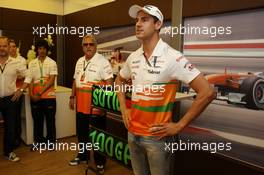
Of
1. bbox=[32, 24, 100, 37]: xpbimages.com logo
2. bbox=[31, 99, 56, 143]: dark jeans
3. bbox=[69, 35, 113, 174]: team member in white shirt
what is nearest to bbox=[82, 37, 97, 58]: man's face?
bbox=[69, 35, 113, 174]: team member in white shirt

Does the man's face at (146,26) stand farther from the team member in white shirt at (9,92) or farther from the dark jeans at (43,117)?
the dark jeans at (43,117)

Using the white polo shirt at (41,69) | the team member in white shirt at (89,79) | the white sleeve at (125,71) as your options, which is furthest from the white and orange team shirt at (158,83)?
the white polo shirt at (41,69)

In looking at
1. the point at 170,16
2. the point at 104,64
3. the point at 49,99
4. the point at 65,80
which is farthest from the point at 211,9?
the point at 65,80

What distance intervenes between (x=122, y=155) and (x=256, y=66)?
4.09 ft

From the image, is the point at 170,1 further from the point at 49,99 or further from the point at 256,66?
the point at 49,99

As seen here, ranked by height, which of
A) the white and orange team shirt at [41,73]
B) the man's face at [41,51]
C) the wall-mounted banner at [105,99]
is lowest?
the wall-mounted banner at [105,99]

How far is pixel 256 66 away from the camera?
6.56 ft

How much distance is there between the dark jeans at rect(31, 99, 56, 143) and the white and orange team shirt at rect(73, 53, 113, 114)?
0.82 meters

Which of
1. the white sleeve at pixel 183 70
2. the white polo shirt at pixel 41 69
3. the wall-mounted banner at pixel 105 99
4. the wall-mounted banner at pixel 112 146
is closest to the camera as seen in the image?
the white sleeve at pixel 183 70

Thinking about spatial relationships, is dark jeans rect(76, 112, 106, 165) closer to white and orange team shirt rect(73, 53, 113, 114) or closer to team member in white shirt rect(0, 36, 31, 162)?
white and orange team shirt rect(73, 53, 113, 114)

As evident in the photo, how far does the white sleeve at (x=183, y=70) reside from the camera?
132 centimetres

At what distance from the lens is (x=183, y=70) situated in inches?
52.7

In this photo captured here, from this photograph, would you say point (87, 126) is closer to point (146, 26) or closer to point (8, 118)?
point (8, 118)

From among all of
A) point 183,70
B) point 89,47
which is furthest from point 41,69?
point 183,70
